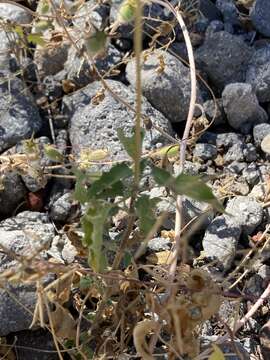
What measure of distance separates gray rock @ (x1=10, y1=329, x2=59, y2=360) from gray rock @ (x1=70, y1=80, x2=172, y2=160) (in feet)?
1.84

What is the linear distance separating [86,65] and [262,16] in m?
0.63

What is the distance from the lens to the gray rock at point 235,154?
213cm

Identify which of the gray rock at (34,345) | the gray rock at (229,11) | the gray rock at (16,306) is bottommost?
the gray rock at (34,345)

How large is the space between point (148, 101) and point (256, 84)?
1.16 ft

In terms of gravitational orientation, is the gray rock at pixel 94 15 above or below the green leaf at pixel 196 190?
below

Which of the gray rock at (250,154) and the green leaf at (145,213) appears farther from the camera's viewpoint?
the gray rock at (250,154)

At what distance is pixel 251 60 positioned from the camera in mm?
2330

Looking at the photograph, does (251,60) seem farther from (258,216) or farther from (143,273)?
(143,273)

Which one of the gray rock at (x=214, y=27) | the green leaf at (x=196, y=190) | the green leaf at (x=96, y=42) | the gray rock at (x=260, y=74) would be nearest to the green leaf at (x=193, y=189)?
the green leaf at (x=196, y=190)

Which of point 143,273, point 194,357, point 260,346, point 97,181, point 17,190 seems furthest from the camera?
point 17,190

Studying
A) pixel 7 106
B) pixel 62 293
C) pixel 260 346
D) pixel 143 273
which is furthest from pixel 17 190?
pixel 260 346

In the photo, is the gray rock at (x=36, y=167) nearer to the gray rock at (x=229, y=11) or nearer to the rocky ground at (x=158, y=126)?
the rocky ground at (x=158, y=126)

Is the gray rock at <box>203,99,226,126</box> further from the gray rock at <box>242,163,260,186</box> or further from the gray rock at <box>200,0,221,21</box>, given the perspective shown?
the gray rock at <box>200,0,221,21</box>

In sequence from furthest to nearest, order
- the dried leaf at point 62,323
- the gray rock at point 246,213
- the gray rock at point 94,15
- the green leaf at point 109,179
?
the gray rock at point 94,15 → the gray rock at point 246,213 → the dried leaf at point 62,323 → the green leaf at point 109,179
